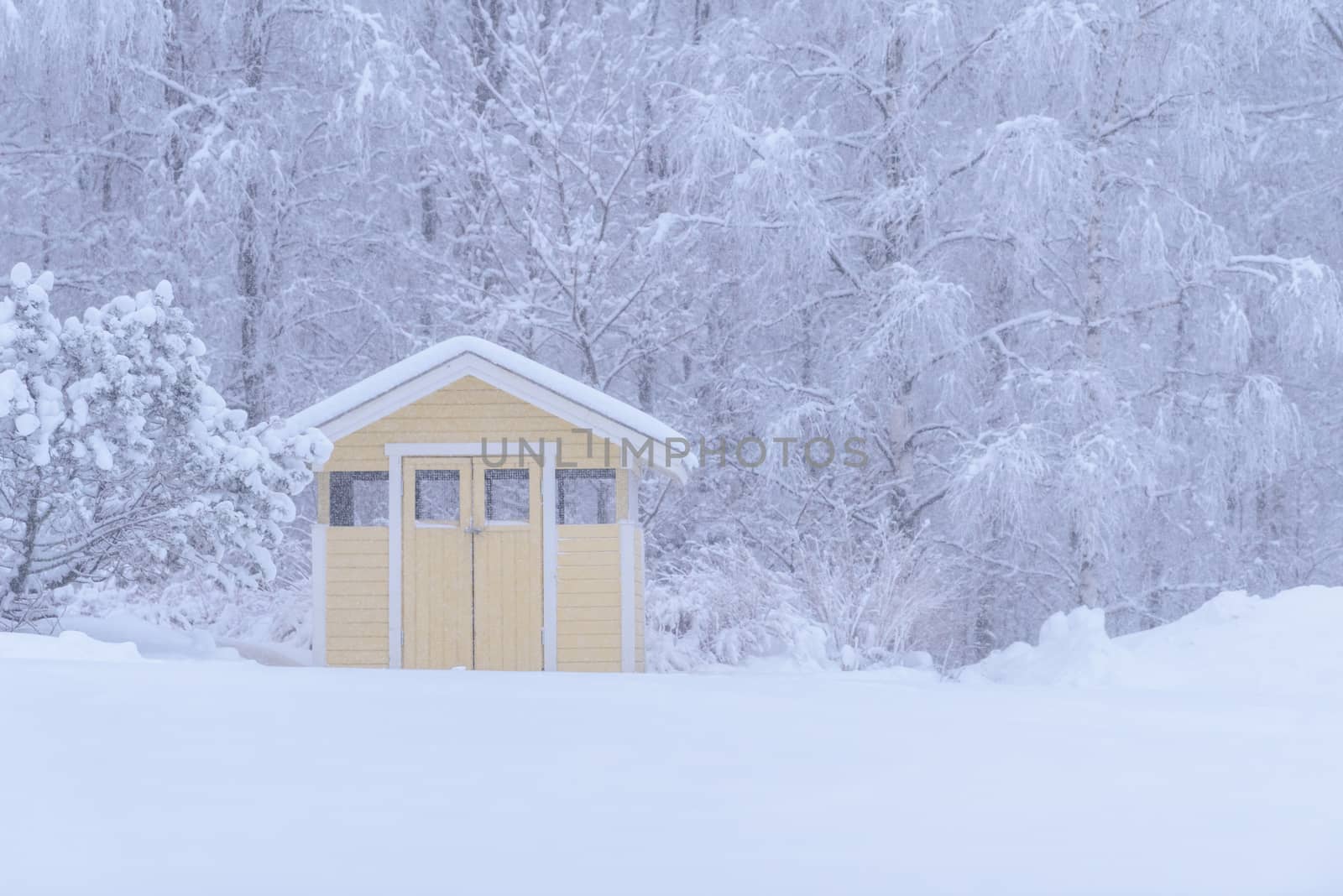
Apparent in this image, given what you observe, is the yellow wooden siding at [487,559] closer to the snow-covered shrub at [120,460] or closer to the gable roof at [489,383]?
the gable roof at [489,383]

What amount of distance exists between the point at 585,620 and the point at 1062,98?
793 cm

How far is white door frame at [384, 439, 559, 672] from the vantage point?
11398mm

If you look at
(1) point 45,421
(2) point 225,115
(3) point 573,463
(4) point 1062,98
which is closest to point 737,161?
(4) point 1062,98

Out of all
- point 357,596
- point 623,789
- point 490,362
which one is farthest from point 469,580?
point 623,789

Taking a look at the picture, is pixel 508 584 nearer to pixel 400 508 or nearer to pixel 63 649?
pixel 400 508

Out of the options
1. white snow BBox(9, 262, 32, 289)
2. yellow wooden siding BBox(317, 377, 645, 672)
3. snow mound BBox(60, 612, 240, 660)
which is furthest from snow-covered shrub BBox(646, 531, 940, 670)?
white snow BBox(9, 262, 32, 289)

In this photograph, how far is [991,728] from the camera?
5.70 m

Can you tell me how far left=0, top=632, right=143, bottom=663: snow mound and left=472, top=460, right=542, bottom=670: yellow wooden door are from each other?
364 cm

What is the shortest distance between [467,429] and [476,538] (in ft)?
2.88

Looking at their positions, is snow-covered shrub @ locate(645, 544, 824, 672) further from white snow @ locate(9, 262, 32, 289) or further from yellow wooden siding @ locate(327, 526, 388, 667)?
white snow @ locate(9, 262, 32, 289)

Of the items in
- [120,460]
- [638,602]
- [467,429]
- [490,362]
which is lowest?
[638,602]

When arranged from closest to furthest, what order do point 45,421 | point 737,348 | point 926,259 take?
point 45,421 → point 926,259 → point 737,348

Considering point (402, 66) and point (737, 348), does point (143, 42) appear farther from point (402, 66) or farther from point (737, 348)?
point (737, 348)

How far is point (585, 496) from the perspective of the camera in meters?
18.3
